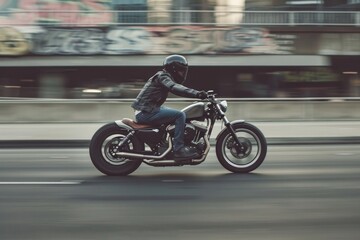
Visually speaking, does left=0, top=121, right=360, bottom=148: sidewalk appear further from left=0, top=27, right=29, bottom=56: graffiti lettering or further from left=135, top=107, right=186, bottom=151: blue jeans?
left=0, top=27, right=29, bottom=56: graffiti lettering

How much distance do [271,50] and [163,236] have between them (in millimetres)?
24269

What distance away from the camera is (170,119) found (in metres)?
8.09

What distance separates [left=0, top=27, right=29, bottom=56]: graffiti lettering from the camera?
1099 inches

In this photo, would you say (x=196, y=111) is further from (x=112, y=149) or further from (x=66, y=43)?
(x=66, y=43)

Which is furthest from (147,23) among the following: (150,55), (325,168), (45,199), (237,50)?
(45,199)

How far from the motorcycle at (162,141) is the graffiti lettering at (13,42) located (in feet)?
68.5

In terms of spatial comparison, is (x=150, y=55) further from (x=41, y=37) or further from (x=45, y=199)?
(x=45, y=199)

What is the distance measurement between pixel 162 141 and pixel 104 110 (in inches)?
415

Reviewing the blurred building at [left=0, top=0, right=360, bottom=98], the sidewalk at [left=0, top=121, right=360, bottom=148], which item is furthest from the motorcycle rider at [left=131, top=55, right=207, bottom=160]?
the blurred building at [left=0, top=0, right=360, bottom=98]

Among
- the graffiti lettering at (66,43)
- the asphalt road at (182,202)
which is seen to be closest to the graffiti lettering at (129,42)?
the graffiti lettering at (66,43)

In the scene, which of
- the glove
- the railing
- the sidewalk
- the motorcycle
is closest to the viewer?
the glove

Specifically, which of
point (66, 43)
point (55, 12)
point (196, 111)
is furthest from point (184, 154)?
point (55, 12)

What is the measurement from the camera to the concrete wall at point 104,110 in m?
18.4

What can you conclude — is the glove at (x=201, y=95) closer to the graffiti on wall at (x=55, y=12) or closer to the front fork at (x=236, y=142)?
the front fork at (x=236, y=142)
